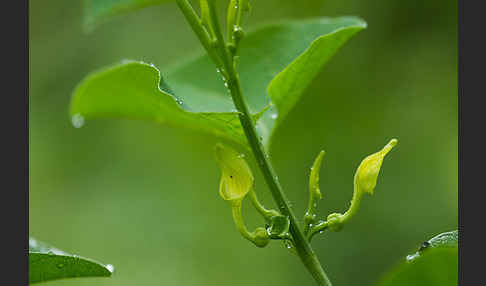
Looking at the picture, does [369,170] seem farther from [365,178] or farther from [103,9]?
[103,9]

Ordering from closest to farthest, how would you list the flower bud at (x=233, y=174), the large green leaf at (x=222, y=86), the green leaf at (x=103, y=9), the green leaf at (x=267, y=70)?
the flower bud at (x=233, y=174) < the large green leaf at (x=222, y=86) < the green leaf at (x=267, y=70) < the green leaf at (x=103, y=9)

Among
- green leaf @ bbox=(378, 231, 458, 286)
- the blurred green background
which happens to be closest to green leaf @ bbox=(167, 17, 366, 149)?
green leaf @ bbox=(378, 231, 458, 286)

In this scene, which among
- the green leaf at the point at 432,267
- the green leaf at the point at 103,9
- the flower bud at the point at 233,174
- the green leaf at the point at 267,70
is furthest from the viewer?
the green leaf at the point at 103,9

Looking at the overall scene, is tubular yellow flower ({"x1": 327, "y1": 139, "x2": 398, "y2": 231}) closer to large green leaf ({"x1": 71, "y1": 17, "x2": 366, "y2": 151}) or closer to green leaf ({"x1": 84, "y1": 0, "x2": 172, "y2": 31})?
large green leaf ({"x1": 71, "y1": 17, "x2": 366, "y2": 151})

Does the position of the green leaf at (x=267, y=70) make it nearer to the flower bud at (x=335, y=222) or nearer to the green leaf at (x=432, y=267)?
the flower bud at (x=335, y=222)

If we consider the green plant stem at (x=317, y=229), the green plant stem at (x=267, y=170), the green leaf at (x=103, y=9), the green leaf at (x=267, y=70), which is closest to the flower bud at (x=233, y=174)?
the green plant stem at (x=267, y=170)

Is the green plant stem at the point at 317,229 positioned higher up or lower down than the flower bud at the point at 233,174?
lower down

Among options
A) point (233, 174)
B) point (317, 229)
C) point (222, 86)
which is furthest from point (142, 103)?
point (317, 229)

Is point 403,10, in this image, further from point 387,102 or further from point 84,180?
point 84,180

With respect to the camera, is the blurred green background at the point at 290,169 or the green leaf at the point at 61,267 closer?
the green leaf at the point at 61,267
